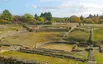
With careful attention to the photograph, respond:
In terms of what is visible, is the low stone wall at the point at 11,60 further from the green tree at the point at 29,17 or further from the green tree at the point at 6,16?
the green tree at the point at 29,17

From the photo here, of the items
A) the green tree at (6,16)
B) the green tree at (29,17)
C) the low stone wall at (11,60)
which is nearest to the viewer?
the low stone wall at (11,60)

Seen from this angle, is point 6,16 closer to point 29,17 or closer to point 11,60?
point 29,17

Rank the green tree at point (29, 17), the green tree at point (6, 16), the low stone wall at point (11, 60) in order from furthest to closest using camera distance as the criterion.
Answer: the green tree at point (29, 17)
the green tree at point (6, 16)
the low stone wall at point (11, 60)

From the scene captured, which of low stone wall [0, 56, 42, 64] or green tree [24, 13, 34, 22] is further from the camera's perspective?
green tree [24, 13, 34, 22]

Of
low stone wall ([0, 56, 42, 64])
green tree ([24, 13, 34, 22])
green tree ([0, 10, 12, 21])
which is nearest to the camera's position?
low stone wall ([0, 56, 42, 64])

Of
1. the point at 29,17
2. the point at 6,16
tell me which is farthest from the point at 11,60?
the point at 29,17

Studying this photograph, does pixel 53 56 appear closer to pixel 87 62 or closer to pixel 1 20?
pixel 87 62

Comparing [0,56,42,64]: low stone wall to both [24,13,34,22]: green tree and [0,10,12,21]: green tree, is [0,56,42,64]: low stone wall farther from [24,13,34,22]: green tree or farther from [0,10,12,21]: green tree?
[24,13,34,22]: green tree

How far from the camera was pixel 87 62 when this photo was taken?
80.7 feet

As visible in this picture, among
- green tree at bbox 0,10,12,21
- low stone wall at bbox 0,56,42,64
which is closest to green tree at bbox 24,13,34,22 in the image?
green tree at bbox 0,10,12,21

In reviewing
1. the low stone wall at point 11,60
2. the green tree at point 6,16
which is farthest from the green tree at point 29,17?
the low stone wall at point 11,60

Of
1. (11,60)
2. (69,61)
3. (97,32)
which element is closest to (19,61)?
(11,60)

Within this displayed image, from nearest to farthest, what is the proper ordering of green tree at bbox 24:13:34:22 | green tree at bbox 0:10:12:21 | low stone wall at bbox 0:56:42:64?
low stone wall at bbox 0:56:42:64, green tree at bbox 0:10:12:21, green tree at bbox 24:13:34:22

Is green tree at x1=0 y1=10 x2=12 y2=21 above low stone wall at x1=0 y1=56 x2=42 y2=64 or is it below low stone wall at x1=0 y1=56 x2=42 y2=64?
above
